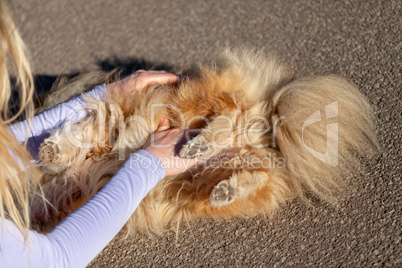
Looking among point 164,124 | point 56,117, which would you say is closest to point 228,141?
point 164,124

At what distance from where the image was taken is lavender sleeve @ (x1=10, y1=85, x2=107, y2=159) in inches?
103

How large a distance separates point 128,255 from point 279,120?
1.23 m

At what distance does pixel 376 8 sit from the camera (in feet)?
10.8

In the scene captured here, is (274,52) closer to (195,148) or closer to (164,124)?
(164,124)

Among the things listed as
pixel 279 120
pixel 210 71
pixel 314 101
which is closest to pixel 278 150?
pixel 279 120

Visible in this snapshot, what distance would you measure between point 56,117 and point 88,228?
1127 mm

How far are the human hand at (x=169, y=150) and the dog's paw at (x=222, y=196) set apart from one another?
314mm

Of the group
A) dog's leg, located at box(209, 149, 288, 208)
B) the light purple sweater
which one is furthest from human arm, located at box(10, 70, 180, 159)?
dog's leg, located at box(209, 149, 288, 208)

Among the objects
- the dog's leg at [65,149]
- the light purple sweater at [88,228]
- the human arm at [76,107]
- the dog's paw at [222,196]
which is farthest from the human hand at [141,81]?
the dog's paw at [222,196]

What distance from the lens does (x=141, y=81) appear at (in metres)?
2.70

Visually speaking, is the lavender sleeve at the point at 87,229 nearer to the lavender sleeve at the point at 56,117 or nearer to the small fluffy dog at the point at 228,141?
the small fluffy dog at the point at 228,141

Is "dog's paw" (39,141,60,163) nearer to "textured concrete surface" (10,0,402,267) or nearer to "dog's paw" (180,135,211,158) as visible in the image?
"textured concrete surface" (10,0,402,267)

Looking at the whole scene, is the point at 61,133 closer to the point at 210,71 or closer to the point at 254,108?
the point at 210,71

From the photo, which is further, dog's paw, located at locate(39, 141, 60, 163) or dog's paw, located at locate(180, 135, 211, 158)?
dog's paw, located at locate(39, 141, 60, 163)
